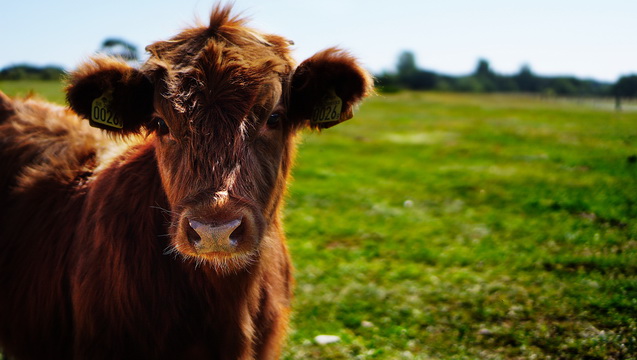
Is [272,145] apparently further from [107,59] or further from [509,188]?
[509,188]

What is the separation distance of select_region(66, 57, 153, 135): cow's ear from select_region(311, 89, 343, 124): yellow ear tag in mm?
1056

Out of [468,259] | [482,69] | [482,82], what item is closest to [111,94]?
[468,259]

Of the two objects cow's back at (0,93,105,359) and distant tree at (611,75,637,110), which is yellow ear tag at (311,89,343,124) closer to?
cow's back at (0,93,105,359)

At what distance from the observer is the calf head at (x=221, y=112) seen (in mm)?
2342

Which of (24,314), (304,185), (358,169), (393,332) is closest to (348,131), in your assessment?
(358,169)

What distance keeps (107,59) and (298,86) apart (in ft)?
3.84

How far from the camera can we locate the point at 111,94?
2900mm

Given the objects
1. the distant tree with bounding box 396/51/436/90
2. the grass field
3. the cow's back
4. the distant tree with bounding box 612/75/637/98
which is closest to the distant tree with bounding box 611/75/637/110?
the distant tree with bounding box 612/75/637/98

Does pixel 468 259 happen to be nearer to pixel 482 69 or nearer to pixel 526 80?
pixel 526 80

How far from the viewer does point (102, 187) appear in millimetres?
3203

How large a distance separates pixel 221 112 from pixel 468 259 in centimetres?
500

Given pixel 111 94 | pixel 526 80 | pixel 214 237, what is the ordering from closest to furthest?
1. pixel 214 237
2. pixel 111 94
3. pixel 526 80

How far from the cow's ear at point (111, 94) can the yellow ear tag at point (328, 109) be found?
1056 millimetres

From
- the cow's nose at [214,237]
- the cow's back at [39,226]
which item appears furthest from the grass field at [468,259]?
the cow's back at [39,226]
